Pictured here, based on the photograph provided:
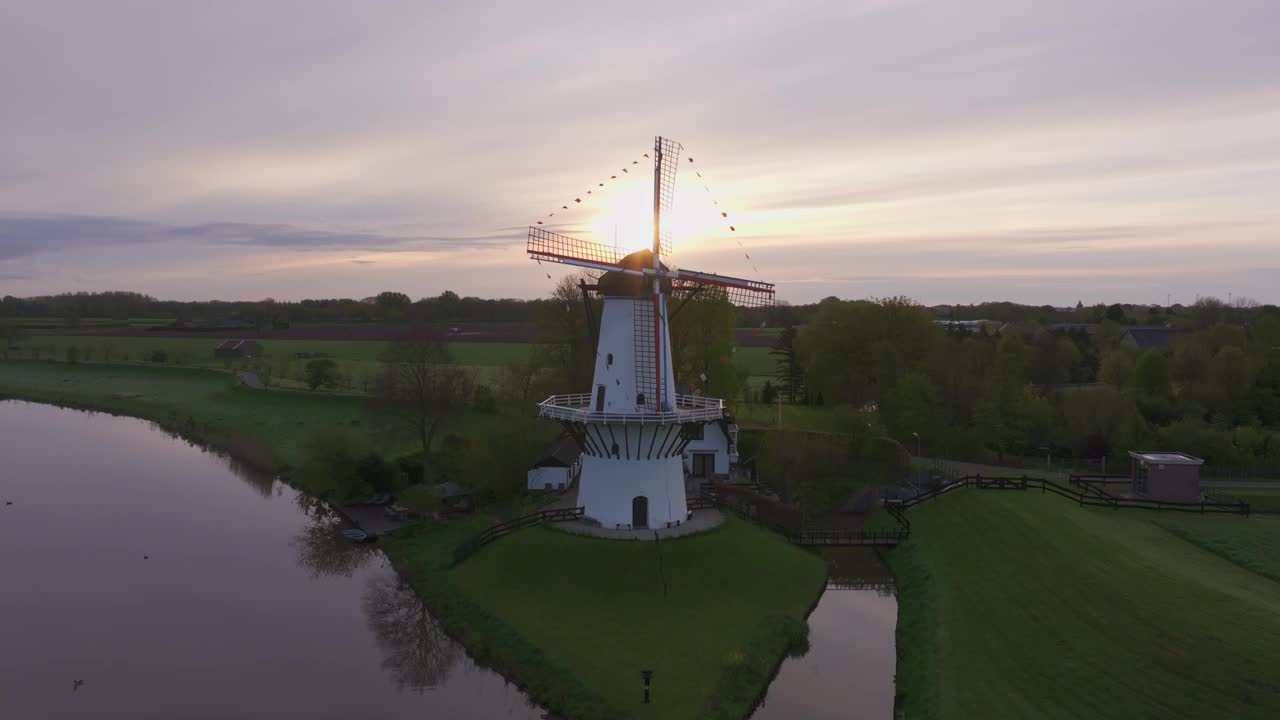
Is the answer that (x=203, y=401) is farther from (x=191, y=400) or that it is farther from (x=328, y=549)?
(x=328, y=549)

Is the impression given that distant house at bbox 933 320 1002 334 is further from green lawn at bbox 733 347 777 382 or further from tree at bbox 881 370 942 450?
green lawn at bbox 733 347 777 382

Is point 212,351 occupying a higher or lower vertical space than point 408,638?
higher

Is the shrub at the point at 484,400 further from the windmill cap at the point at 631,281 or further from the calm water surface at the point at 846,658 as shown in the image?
the calm water surface at the point at 846,658

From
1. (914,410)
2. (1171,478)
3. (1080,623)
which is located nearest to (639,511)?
(1080,623)

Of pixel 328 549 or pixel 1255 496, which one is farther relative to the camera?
pixel 1255 496

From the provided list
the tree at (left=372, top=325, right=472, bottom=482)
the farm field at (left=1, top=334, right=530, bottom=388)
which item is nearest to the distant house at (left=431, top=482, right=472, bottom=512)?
the tree at (left=372, top=325, right=472, bottom=482)

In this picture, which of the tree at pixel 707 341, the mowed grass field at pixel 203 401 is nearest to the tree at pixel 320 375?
the mowed grass field at pixel 203 401
